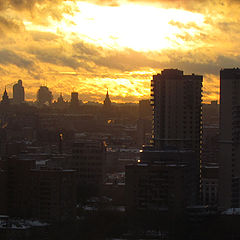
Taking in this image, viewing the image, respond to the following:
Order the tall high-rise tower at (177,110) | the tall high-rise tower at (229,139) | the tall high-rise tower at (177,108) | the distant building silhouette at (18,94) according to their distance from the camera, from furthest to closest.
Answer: the distant building silhouette at (18,94) → the tall high-rise tower at (177,108) → the tall high-rise tower at (177,110) → the tall high-rise tower at (229,139)

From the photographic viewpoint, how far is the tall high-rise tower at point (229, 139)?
4312 cm

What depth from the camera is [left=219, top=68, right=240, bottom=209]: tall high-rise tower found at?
43125 millimetres

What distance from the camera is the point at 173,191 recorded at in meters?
38.0

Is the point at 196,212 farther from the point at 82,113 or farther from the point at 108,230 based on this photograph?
the point at 82,113

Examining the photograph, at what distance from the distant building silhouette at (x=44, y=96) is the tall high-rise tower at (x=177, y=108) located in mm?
91882

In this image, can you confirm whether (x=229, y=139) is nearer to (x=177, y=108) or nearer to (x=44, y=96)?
(x=177, y=108)

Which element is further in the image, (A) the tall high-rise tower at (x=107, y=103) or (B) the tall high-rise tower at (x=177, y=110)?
(A) the tall high-rise tower at (x=107, y=103)

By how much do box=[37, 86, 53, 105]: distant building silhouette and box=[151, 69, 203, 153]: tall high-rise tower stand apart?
301ft

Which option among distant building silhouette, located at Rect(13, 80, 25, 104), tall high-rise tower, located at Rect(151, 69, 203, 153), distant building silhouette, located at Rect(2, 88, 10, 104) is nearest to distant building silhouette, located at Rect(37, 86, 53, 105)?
distant building silhouette, located at Rect(13, 80, 25, 104)

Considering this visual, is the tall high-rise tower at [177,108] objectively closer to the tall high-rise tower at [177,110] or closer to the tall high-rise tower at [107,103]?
the tall high-rise tower at [177,110]

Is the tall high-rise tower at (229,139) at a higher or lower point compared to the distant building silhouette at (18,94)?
lower

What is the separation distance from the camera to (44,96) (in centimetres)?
14038

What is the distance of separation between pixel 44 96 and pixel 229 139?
320 ft

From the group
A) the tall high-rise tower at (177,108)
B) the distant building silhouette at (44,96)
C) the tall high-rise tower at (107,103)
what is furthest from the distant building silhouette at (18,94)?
the tall high-rise tower at (177,108)
